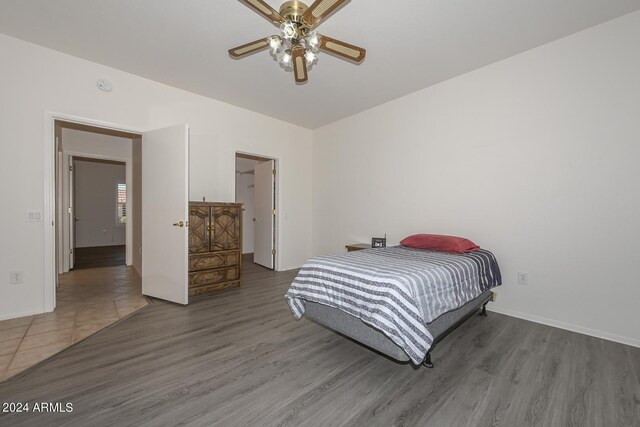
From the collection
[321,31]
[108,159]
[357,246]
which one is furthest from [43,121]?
[357,246]

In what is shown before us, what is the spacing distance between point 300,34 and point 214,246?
2793 mm

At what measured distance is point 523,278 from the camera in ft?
9.41

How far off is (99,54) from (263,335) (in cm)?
353

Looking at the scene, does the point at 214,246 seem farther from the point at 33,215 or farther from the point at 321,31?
the point at 321,31

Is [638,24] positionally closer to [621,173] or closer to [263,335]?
[621,173]

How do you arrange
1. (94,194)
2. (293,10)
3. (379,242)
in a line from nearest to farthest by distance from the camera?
(293,10)
(379,242)
(94,194)

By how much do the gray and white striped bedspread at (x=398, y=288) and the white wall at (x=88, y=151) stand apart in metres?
4.81

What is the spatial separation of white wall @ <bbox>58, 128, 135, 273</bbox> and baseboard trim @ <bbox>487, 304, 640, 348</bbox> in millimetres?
6311

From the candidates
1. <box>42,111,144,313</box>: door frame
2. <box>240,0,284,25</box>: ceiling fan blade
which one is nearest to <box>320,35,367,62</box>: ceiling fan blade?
<box>240,0,284,25</box>: ceiling fan blade

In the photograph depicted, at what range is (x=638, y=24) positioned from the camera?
228 centimetres

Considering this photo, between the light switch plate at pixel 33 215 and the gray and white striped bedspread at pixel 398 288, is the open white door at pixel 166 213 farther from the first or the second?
the gray and white striped bedspread at pixel 398 288

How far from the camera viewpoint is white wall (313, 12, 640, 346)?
92.3 inches

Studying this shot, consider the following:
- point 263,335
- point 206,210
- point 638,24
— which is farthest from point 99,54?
point 638,24

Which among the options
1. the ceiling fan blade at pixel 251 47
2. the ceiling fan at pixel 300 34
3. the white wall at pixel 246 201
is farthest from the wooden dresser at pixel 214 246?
the white wall at pixel 246 201
